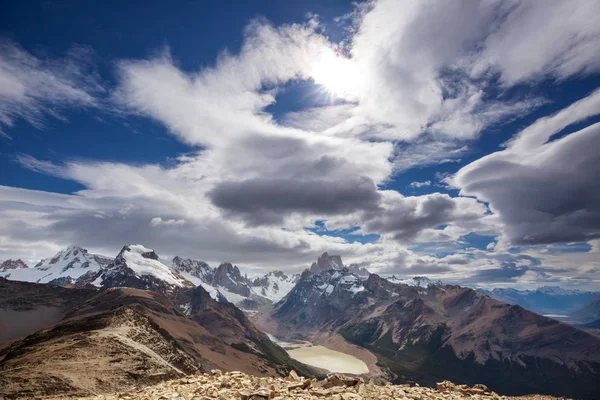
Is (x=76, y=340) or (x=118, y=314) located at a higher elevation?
(x=118, y=314)

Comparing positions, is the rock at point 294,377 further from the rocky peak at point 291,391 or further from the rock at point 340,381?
the rock at point 340,381

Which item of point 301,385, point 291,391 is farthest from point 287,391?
point 301,385


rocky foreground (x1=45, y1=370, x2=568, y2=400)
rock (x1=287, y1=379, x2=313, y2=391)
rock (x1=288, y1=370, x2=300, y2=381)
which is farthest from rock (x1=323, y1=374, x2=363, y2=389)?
rock (x1=287, y1=379, x2=313, y2=391)

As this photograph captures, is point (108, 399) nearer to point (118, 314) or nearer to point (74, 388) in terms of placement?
point (74, 388)

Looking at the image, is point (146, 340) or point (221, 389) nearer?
point (221, 389)

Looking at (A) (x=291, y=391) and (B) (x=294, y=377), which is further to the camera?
(B) (x=294, y=377)

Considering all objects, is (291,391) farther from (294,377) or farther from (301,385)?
(294,377)

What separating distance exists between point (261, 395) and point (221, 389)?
4.64 m

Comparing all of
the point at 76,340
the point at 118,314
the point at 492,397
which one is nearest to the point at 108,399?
the point at 492,397

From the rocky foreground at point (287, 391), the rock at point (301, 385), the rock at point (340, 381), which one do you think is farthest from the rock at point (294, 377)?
the rock at point (301, 385)

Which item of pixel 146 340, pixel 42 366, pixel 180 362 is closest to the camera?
pixel 42 366

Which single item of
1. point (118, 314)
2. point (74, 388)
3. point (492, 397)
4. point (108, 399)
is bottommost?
point (74, 388)

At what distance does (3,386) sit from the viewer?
167 feet

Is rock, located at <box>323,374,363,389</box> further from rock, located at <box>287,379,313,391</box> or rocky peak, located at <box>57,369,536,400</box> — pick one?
rock, located at <box>287,379,313,391</box>
